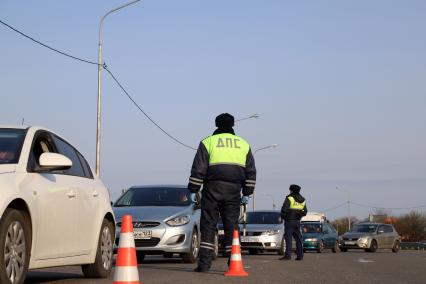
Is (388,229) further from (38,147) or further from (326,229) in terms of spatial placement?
(38,147)

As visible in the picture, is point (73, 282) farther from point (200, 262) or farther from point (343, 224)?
point (343, 224)

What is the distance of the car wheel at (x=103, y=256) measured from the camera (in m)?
10.2

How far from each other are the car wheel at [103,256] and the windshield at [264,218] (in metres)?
17.1

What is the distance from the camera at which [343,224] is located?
170250mm

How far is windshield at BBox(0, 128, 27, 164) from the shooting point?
825 centimetres

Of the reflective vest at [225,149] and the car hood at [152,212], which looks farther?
the car hood at [152,212]

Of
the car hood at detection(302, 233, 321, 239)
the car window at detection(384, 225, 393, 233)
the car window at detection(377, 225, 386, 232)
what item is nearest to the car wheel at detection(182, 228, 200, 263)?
the car hood at detection(302, 233, 321, 239)

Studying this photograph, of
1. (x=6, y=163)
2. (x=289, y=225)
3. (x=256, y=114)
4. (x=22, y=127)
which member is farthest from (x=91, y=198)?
(x=256, y=114)

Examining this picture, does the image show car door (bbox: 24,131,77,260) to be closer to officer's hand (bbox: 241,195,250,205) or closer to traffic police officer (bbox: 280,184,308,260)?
officer's hand (bbox: 241,195,250,205)

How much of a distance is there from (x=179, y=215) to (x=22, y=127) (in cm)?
723

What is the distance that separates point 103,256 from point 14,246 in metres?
2.84

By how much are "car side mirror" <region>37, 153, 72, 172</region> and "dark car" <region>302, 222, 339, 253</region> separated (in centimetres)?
2901

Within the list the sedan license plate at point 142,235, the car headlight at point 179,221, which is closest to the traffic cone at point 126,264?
the sedan license plate at point 142,235

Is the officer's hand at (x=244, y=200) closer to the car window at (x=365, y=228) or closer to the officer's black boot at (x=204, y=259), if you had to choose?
the officer's black boot at (x=204, y=259)
